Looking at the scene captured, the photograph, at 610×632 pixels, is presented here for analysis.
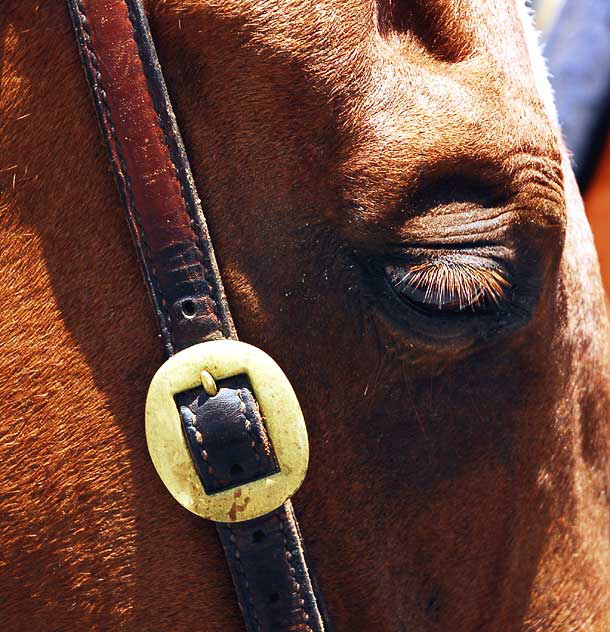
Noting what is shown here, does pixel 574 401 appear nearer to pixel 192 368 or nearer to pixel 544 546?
pixel 544 546

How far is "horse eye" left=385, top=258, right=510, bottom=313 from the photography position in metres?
1.28

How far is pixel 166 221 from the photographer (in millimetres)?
1221

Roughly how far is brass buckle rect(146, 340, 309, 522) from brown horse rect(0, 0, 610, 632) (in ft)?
0.14

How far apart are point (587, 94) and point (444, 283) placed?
7.66 ft

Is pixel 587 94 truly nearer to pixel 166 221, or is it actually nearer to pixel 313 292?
pixel 313 292

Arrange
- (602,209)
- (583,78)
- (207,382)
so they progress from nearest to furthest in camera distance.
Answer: (207,382)
(602,209)
(583,78)

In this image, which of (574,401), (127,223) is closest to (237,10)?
(127,223)

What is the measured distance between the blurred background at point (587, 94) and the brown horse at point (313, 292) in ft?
6.42

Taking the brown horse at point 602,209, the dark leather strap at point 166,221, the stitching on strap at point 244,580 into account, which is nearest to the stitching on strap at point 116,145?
the dark leather strap at point 166,221

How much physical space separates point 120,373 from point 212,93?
0.43m

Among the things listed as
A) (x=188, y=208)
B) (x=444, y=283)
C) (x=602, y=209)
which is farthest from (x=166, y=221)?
(x=602, y=209)

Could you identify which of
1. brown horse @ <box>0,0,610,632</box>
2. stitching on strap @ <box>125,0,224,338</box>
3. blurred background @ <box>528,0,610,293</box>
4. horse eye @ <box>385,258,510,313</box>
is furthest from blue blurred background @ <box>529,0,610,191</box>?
stitching on strap @ <box>125,0,224,338</box>

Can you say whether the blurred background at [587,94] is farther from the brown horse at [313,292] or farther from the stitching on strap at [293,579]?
the stitching on strap at [293,579]

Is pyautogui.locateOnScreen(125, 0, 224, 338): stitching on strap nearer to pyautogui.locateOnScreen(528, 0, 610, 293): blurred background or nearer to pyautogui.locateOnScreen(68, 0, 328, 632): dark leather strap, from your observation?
pyautogui.locateOnScreen(68, 0, 328, 632): dark leather strap
